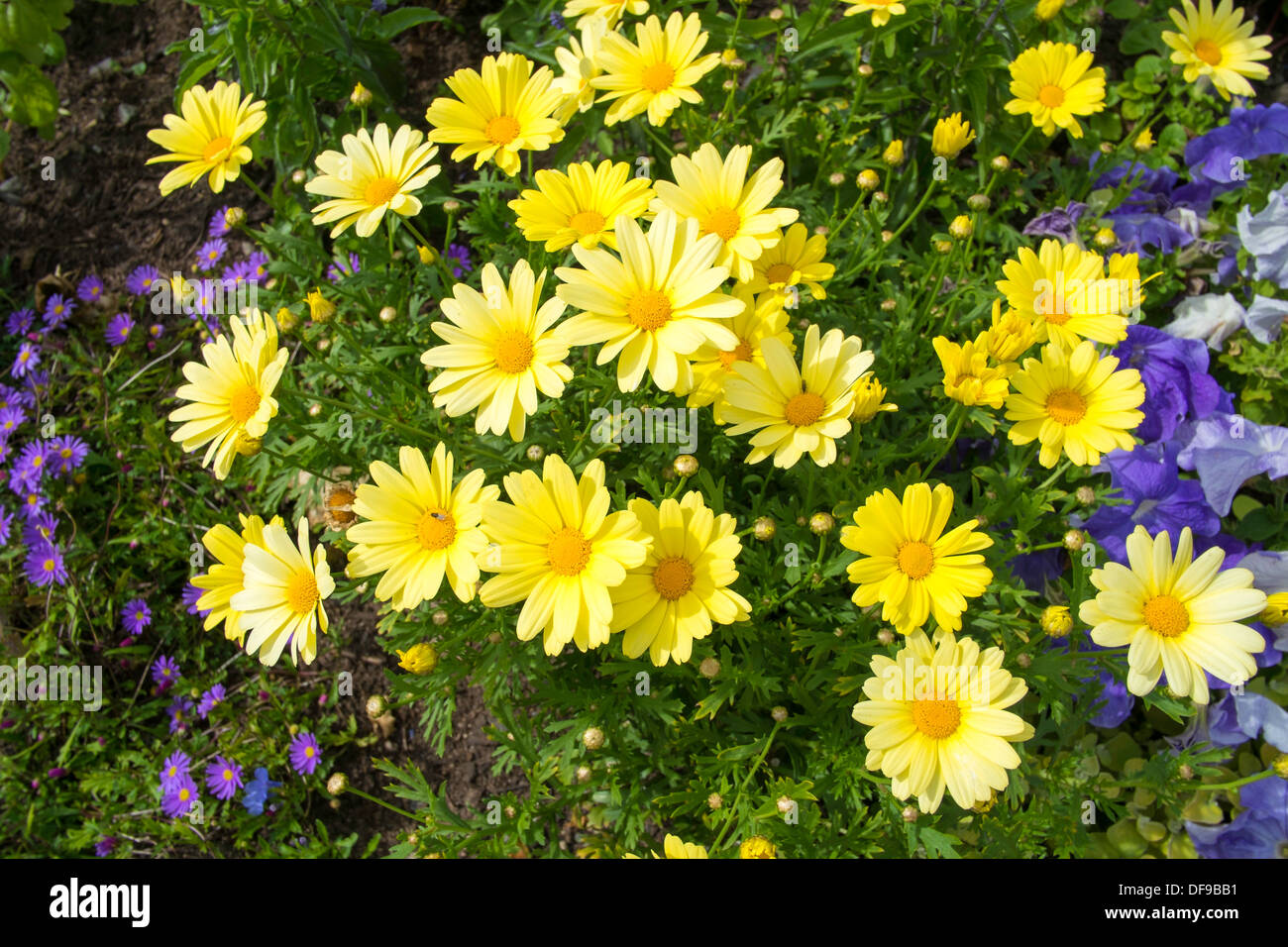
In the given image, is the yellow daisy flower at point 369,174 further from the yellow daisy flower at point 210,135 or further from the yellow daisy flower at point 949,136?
the yellow daisy flower at point 949,136

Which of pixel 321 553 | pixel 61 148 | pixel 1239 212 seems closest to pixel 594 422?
pixel 321 553

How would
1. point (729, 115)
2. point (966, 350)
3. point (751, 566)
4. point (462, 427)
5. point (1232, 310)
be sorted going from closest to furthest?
1. point (966, 350)
2. point (751, 566)
3. point (462, 427)
4. point (729, 115)
5. point (1232, 310)

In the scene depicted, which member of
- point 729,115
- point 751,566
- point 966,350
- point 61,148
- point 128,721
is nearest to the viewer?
point 966,350

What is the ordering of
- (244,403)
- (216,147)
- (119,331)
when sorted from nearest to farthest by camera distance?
(244,403)
(216,147)
(119,331)

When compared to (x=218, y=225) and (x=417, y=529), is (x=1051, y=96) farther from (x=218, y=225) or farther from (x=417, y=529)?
(x=218, y=225)

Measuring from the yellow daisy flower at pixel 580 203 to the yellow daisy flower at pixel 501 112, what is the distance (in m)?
0.24

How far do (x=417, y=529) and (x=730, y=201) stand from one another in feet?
4.39

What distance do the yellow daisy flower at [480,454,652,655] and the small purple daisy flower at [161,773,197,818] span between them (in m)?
2.29

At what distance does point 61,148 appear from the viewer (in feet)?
16.4

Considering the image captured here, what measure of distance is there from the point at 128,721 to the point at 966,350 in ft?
12.8

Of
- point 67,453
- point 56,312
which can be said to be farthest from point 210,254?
point 67,453

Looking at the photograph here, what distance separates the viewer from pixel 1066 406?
2.49 metres

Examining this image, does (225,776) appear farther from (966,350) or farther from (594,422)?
(966,350)

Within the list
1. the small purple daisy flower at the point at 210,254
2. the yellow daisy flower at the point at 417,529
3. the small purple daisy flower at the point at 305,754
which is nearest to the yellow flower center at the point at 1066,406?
the yellow daisy flower at the point at 417,529
